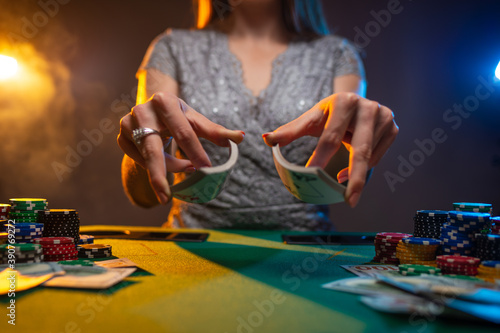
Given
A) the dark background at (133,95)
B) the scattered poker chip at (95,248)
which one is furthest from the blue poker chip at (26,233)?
the dark background at (133,95)

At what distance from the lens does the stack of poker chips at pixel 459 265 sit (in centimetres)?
96

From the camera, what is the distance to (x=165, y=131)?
4.11 feet

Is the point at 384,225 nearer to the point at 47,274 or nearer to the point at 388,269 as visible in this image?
the point at 388,269

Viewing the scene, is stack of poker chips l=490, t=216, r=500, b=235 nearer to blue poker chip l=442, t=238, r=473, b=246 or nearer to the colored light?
blue poker chip l=442, t=238, r=473, b=246

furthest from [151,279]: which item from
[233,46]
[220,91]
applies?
[233,46]

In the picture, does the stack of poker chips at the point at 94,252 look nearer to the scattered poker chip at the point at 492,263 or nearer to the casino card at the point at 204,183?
the casino card at the point at 204,183

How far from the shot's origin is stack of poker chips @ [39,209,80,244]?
49.9 inches

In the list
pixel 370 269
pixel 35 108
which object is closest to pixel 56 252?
pixel 370 269

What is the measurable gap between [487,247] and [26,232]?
1.21m

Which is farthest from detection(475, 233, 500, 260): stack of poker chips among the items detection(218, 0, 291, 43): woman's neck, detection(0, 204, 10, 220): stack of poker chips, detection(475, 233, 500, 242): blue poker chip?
detection(218, 0, 291, 43): woman's neck

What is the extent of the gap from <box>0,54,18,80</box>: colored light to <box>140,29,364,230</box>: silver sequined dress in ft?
10.8

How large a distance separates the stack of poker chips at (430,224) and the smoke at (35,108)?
4930 millimetres

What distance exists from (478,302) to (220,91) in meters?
2.00

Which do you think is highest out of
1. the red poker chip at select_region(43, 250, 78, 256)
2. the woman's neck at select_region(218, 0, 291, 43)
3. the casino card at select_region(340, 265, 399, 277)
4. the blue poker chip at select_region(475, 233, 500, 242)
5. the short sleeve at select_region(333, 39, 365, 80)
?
the woman's neck at select_region(218, 0, 291, 43)
